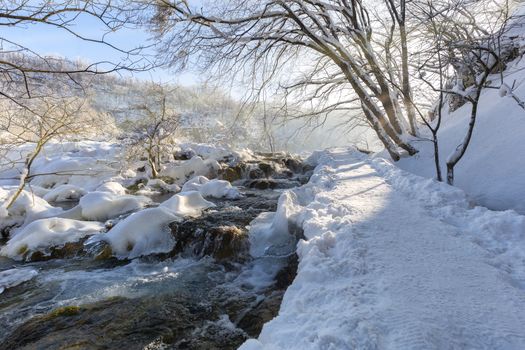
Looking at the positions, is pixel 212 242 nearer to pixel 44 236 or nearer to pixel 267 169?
pixel 44 236

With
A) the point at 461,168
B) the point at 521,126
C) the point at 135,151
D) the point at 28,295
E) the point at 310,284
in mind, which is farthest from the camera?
the point at 135,151

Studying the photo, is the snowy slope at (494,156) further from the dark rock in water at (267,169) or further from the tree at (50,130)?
the dark rock in water at (267,169)

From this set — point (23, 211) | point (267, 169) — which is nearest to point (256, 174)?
point (267, 169)

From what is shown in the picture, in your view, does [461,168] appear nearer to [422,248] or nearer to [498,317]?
[422,248]

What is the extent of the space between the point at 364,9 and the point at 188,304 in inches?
467

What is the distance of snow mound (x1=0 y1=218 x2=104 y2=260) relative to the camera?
6.53 m

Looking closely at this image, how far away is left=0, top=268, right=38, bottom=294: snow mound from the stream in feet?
0.38

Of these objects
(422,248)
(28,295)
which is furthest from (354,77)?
(28,295)

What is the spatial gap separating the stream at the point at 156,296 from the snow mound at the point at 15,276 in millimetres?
117

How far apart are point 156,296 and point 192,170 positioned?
1516 cm

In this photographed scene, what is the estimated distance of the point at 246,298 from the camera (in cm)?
420

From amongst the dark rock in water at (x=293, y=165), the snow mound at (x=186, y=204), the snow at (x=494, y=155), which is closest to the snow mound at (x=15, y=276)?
the snow mound at (x=186, y=204)

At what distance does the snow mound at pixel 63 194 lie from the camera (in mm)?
13852

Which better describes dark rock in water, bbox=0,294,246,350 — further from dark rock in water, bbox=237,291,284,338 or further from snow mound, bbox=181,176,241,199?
snow mound, bbox=181,176,241,199
